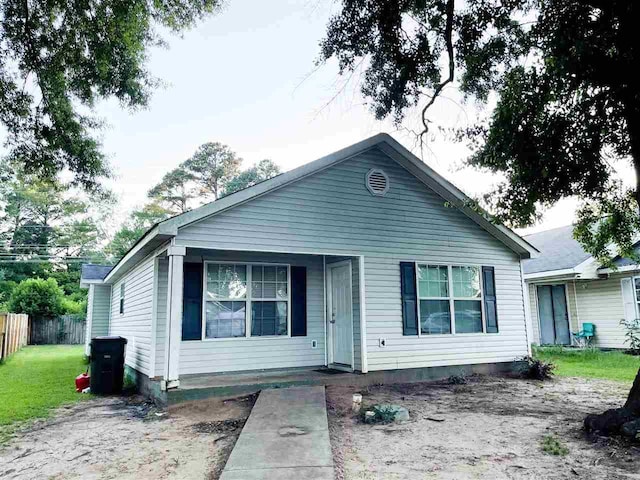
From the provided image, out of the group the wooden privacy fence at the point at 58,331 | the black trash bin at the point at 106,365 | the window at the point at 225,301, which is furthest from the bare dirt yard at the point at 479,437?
the wooden privacy fence at the point at 58,331

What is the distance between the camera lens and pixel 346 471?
3.86 m

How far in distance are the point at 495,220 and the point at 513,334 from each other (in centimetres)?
383

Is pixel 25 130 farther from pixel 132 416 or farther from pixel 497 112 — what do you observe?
pixel 497 112

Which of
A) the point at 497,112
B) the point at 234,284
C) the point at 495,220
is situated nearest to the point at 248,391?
the point at 234,284

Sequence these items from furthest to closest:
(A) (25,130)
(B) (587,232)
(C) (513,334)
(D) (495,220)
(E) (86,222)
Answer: (E) (86,222), (C) (513,334), (A) (25,130), (B) (587,232), (D) (495,220)

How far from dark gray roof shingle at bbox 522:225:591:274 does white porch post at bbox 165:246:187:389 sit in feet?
31.1

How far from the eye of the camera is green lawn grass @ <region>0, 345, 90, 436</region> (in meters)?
6.69

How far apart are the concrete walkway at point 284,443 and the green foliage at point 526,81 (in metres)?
4.21

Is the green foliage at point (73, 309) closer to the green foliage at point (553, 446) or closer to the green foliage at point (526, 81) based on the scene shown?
the green foliage at point (526, 81)

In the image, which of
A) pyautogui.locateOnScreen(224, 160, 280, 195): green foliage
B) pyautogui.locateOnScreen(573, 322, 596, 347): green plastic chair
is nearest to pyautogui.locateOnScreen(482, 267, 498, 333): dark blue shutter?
pyautogui.locateOnScreen(573, 322, 596, 347): green plastic chair

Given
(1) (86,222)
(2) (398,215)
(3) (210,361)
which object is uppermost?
(1) (86,222)

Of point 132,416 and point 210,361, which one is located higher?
point 210,361

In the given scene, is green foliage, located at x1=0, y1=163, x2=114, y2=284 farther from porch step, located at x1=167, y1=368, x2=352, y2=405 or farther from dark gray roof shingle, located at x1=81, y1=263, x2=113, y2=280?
porch step, located at x1=167, y1=368, x2=352, y2=405

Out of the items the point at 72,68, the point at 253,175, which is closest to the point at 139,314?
the point at 72,68
